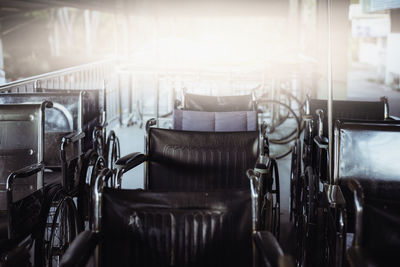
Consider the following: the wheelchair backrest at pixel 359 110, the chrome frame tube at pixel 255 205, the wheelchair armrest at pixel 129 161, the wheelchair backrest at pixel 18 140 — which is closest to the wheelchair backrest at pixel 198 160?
the wheelchair armrest at pixel 129 161

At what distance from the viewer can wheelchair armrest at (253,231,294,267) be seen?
1.10m

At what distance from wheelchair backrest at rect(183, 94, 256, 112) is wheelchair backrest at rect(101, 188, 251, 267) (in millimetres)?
2191

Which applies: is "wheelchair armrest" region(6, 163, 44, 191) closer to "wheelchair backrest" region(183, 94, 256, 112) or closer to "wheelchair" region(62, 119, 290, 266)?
"wheelchair" region(62, 119, 290, 266)

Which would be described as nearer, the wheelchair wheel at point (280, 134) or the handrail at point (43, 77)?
the handrail at point (43, 77)

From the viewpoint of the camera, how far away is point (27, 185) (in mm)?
2451

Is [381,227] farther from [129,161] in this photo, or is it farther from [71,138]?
[71,138]

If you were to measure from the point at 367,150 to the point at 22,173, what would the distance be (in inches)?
62.9

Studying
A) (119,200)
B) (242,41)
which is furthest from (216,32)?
(119,200)

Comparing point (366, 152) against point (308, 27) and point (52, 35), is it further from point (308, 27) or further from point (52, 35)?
point (52, 35)

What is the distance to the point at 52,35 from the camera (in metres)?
26.7

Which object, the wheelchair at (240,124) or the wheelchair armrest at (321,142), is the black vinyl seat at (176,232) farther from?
the wheelchair armrest at (321,142)

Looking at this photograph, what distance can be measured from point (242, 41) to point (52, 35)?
17672 mm

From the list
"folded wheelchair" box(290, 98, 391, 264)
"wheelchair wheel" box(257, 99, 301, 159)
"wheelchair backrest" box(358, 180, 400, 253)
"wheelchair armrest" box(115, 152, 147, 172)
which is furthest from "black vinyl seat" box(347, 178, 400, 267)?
"wheelchair wheel" box(257, 99, 301, 159)

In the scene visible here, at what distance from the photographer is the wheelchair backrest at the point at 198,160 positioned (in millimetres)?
2217
